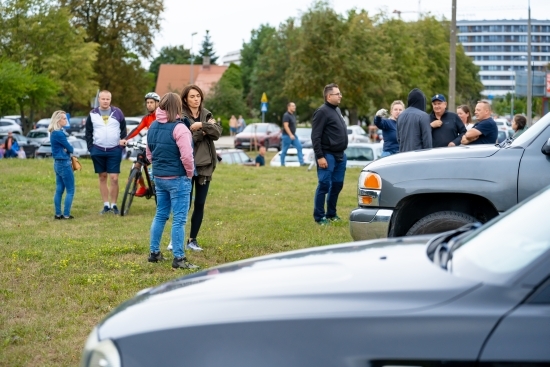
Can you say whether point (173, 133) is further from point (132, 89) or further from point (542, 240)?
point (132, 89)

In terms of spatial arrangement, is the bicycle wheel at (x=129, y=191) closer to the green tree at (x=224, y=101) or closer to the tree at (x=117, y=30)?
the tree at (x=117, y=30)

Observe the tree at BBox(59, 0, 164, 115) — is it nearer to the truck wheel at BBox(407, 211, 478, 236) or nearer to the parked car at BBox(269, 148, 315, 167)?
the parked car at BBox(269, 148, 315, 167)

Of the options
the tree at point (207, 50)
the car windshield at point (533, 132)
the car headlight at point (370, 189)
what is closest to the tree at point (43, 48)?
the car headlight at point (370, 189)

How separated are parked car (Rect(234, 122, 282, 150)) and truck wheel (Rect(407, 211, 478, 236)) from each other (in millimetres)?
38349

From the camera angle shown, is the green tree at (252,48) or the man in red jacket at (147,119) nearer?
the man in red jacket at (147,119)

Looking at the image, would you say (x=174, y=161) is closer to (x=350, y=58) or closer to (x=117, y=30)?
(x=350, y=58)

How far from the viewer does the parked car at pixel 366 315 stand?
8.98ft

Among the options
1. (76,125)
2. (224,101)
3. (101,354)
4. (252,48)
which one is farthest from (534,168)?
(252,48)

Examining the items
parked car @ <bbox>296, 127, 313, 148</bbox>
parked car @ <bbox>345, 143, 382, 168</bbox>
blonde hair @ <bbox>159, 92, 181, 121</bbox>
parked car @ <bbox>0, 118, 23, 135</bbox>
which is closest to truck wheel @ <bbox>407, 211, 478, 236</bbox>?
blonde hair @ <bbox>159, 92, 181, 121</bbox>

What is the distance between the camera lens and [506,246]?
10.8 feet

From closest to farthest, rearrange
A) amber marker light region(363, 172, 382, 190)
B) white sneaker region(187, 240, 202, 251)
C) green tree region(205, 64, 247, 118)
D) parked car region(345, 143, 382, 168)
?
amber marker light region(363, 172, 382, 190), white sneaker region(187, 240, 202, 251), parked car region(345, 143, 382, 168), green tree region(205, 64, 247, 118)

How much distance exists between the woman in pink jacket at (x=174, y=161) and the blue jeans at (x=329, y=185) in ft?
11.7

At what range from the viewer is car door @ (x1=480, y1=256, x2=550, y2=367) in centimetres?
269

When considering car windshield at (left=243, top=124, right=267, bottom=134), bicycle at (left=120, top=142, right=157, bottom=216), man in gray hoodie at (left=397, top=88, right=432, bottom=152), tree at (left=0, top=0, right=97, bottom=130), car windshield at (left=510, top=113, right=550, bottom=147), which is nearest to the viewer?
car windshield at (left=510, top=113, right=550, bottom=147)
